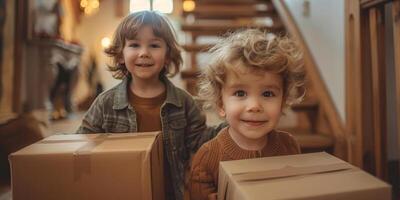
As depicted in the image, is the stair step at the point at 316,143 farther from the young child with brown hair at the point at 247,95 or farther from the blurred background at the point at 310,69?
the young child with brown hair at the point at 247,95

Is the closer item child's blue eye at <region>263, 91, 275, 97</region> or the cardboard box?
the cardboard box

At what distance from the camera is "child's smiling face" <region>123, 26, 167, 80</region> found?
0.99m

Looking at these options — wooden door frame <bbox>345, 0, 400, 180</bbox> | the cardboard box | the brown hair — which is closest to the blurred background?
wooden door frame <bbox>345, 0, 400, 180</bbox>

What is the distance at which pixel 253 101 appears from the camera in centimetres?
74

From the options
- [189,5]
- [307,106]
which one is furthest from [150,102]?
[189,5]

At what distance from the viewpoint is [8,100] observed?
2.73m

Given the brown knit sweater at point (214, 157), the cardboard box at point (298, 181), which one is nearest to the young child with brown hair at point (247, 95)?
the brown knit sweater at point (214, 157)

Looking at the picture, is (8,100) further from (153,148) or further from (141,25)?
(153,148)

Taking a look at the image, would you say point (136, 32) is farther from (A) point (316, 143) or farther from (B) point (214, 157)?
(A) point (316, 143)

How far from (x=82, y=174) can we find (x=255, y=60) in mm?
447

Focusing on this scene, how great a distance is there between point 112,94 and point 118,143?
16.7 inches

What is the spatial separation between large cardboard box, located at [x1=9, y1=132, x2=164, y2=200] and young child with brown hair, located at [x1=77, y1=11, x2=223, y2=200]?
387 millimetres

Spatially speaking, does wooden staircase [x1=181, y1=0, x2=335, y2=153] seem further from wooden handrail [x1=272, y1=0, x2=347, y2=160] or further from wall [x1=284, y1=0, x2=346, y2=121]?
wall [x1=284, y1=0, x2=346, y2=121]

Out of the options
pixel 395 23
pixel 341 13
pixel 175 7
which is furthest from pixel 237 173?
pixel 175 7
